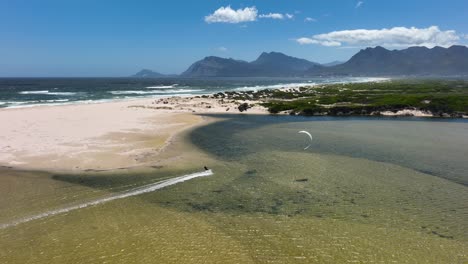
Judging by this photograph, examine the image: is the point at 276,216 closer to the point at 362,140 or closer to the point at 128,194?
the point at 128,194

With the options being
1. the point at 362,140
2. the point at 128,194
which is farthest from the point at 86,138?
the point at 362,140

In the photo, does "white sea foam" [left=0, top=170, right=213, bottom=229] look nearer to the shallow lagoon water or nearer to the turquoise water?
the shallow lagoon water

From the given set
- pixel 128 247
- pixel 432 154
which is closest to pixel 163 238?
pixel 128 247

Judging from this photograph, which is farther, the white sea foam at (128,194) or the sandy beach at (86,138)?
the sandy beach at (86,138)

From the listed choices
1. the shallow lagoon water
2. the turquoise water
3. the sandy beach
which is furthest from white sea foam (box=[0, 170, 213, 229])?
the turquoise water

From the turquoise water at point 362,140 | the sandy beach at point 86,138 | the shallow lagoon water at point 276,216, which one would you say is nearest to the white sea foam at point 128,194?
the shallow lagoon water at point 276,216

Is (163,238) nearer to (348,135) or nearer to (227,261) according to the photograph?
(227,261)

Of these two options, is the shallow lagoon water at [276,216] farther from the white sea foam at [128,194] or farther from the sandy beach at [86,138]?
the sandy beach at [86,138]

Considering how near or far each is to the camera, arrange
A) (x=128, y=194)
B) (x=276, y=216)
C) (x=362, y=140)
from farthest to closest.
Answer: (x=362, y=140)
(x=128, y=194)
(x=276, y=216)
